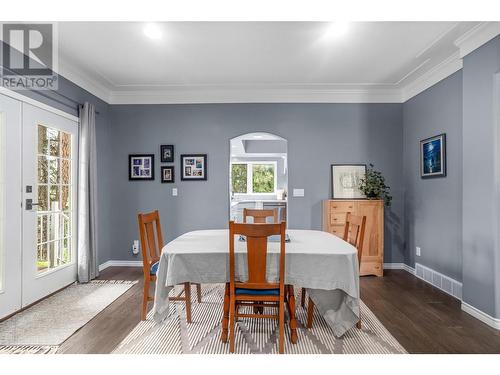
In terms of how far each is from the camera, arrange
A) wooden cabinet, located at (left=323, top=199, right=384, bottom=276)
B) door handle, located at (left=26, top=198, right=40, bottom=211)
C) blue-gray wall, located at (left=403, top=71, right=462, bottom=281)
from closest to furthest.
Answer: door handle, located at (left=26, top=198, right=40, bottom=211), blue-gray wall, located at (left=403, top=71, right=462, bottom=281), wooden cabinet, located at (left=323, top=199, right=384, bottom=276)

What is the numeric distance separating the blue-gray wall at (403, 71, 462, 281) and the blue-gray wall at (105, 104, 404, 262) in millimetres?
200

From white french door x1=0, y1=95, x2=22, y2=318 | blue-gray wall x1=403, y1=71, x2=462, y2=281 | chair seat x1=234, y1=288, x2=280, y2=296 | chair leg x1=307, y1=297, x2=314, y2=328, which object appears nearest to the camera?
chair seat x1=234, y1=288, x2=280, y2=296

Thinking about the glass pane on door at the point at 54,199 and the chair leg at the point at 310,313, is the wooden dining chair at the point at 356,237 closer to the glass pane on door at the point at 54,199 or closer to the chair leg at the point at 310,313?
the chair leg at the point at 310,313

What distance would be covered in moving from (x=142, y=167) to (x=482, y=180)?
4.11 meters

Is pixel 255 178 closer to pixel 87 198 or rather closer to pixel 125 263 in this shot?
pixel 125 263

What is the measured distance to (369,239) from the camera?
4.14 metres

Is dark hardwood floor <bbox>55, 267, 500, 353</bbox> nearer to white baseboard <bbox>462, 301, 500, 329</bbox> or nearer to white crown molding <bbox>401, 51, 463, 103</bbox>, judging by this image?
white baseboard <bbox>462, 301, 500, 329</bbox>

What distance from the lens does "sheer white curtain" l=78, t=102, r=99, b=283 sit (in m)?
3.85

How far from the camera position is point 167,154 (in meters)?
4.66

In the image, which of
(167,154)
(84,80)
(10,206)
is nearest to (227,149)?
(167,154)

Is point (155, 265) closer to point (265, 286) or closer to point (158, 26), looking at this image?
point (265, 286)

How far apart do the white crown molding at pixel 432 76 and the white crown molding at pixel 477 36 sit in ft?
1.36

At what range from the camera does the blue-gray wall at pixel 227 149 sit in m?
4.59

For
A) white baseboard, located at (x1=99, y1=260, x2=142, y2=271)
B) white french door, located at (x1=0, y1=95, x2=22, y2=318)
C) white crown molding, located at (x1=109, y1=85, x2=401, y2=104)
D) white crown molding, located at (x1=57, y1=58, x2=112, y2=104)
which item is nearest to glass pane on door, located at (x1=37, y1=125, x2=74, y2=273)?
white french door, located at (x1=0, y1=95, x2=22, y2=318)
